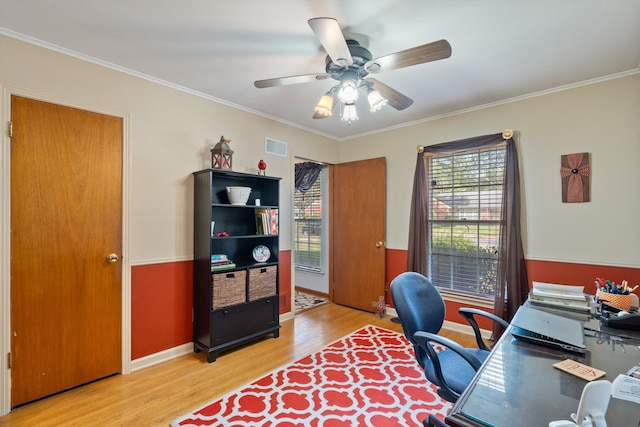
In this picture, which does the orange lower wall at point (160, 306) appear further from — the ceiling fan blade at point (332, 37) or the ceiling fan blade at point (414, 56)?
the ceiling fan blade at point (414, 56)

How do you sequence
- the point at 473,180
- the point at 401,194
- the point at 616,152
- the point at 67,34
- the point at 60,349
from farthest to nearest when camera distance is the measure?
the point at 401,194 → the point at 473,180 → the point at 616,152 → the point at 60,349 → the point at 67,34

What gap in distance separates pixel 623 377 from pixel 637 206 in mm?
2132

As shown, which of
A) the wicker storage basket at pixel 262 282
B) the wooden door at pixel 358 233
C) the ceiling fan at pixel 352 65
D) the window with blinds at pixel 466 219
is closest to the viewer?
the ceiling fan at pixel 352 65

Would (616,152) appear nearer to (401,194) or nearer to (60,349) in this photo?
(401,194)

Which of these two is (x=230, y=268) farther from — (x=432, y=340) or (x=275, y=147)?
(x=432, y=340)

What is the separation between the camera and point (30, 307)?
2.03 m

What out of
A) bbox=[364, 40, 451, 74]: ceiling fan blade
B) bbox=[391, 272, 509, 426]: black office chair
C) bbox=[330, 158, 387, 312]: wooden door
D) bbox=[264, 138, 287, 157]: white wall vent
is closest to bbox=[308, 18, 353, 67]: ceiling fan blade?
bbox=[364, 40, 451, 74]: ceiling fan blade

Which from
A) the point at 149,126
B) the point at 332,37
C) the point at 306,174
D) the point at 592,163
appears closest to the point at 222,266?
the point at 149,126

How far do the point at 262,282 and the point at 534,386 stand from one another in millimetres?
2444

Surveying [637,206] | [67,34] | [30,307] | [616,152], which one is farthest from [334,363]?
[67,34]

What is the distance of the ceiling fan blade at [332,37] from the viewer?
1397mm

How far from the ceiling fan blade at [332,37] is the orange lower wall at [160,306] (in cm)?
222

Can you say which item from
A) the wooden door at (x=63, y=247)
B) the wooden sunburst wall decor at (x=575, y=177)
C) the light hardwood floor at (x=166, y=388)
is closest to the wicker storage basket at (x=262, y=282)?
the light hardwood floor at (x=166, y=388)

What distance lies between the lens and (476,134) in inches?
127
